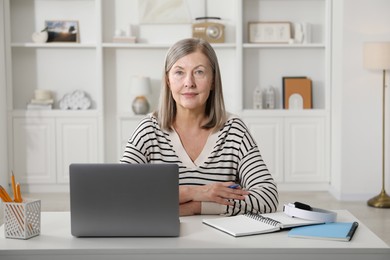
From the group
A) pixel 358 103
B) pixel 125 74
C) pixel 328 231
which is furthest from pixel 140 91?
pixel 328 231

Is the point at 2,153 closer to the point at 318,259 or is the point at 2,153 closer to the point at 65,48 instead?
the point at 65,48

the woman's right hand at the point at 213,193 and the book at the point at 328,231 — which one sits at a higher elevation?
the woman's right hand at the point at 213,193

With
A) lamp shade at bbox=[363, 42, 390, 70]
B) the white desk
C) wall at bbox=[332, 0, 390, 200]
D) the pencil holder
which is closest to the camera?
the white desk

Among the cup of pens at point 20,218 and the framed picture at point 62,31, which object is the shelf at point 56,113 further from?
the cup of pens at point 20,218

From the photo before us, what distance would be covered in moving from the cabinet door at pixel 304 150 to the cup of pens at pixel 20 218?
4388mm

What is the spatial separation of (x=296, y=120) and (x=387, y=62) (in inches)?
43.7

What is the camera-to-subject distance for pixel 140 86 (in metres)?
6.18

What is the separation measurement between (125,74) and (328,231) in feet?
15.3

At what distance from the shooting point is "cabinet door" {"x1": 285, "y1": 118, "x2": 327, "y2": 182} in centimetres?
621

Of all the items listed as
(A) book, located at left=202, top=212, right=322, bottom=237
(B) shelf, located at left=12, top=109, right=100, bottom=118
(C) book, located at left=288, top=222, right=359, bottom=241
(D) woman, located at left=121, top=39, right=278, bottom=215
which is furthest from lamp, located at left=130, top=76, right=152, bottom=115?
(C) book, located at left=288, top=222, right=359, bottom=241

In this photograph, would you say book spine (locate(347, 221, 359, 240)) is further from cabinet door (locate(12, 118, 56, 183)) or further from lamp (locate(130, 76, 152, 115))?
cabinet door (locate(12, 118, 56, 183))

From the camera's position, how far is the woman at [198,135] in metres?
2.57

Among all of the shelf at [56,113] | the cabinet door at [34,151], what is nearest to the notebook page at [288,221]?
the shelf at [56,113]

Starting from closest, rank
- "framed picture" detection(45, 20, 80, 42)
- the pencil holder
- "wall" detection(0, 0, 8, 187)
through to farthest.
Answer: the pencil holder < "wall" detection(0, 0, 8, 187) < "framed picture" detection(45, 20, 80, 42)
